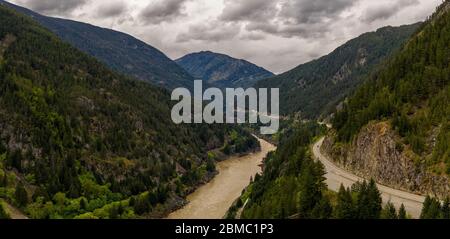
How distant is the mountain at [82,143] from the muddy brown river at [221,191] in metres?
3.71

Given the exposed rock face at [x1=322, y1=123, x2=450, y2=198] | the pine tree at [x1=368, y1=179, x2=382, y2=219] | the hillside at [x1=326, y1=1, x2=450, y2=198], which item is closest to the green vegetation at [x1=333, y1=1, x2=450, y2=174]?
the hillside at [x1=326, y1=1, x2=450, y2=198]

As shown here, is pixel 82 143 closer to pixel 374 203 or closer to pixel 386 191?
pixel 386 191

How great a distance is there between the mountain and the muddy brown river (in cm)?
371

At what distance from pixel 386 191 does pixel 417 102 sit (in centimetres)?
2371

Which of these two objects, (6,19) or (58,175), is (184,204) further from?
(6,19)

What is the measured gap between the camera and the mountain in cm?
10181

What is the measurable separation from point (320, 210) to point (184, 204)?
6231 cm

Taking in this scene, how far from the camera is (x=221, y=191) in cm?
12481

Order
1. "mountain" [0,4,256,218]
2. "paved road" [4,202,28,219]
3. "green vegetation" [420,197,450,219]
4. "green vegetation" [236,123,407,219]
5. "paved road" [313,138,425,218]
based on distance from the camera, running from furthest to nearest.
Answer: "mountain" [0,4,256,218], "paved road" [4,202,28,219], "paved road" [313,138,425,218], "green vegetation" [236,123,407,219], "green vegetation" [420,197,450,219]

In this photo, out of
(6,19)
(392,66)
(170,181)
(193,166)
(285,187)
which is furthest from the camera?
(6,19)

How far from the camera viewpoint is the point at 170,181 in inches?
5143

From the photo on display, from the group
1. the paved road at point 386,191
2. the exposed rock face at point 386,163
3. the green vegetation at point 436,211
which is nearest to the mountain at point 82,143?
the paved road at point 386,191

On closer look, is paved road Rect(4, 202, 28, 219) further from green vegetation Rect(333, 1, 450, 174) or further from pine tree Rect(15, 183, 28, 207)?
green vegetation Rect(333, 1, 450, 174)
